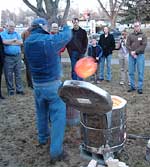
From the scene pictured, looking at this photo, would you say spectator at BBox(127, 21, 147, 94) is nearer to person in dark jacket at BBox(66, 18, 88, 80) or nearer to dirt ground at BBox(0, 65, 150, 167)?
dirt ground at BBox(0, 65, 150, 167)

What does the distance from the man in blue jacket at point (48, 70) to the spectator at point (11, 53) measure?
159 inches

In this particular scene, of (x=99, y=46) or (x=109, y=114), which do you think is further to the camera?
(x=99, y=46)

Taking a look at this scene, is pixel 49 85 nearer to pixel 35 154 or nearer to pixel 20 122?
pixel 35 154

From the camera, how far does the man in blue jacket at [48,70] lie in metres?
4.39

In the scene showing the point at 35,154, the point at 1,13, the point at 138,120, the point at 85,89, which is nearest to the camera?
the point at 85,89

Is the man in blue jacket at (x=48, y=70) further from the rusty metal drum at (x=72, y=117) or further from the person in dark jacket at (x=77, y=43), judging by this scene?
the person in dark jacket at (x=77, y=43)

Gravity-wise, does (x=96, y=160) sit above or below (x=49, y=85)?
below

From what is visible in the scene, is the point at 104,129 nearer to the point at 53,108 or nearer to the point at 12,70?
the point at 53,108

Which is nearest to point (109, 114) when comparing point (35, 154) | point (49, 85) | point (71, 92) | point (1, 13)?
point (71, 92)

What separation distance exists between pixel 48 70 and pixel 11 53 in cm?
441

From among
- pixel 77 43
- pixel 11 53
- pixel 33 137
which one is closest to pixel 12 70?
pixel 11 53

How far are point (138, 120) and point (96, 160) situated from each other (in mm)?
2253

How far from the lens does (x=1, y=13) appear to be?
92.2 m

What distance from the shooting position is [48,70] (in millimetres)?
4527
